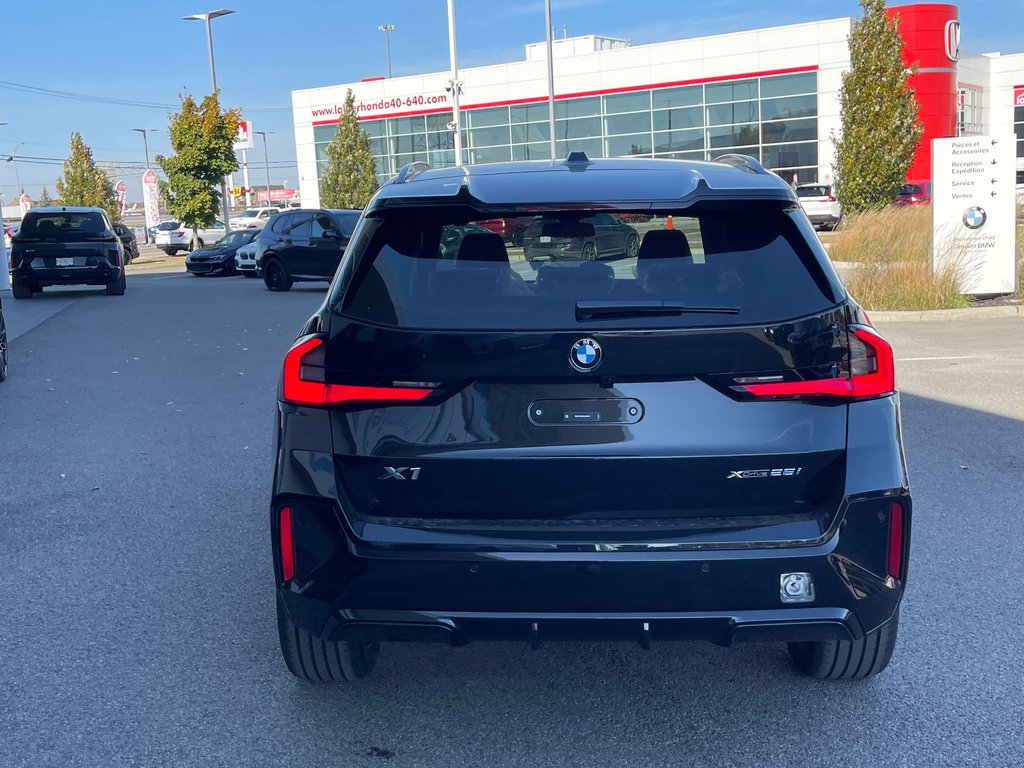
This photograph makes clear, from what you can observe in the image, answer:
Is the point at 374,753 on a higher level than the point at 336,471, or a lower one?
lower

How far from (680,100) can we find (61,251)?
113 feet

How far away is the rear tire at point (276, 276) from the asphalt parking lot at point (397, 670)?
16618 millimetres

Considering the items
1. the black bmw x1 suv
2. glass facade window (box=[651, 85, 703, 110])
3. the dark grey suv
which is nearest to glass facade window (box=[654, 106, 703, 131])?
glass facade window (box=[651, 85, 703, 110])

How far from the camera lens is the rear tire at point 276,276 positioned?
79.3 ft

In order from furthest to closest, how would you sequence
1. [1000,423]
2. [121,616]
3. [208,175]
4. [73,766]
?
[208,175] → [1000,423] → [121,616] → [73,766]

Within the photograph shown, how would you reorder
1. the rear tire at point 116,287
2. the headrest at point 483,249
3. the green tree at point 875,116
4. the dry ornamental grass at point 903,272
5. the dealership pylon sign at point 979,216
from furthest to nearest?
the green tree at point 875,116 → the rear tire at point 116,287 → the dealership pylon sign at point 979,216 → the dry ornamental grass at point 903,272 → the headrest at point 483,249

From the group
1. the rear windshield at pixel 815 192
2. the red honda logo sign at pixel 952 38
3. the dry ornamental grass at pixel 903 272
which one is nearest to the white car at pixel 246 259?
the dry ornamental grass at pixel 903 272

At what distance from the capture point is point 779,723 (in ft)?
12.1

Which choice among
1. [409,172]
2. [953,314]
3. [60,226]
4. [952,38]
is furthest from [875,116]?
[409,172]

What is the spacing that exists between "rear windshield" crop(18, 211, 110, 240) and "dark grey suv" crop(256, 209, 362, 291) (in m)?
3.30

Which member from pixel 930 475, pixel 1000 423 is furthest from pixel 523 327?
pixel 1000 423

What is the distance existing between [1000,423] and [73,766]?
6776 mm

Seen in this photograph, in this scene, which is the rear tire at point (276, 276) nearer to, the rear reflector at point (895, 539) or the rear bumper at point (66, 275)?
the rear bumper at point (66, 275)

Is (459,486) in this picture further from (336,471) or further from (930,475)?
(930,475)
